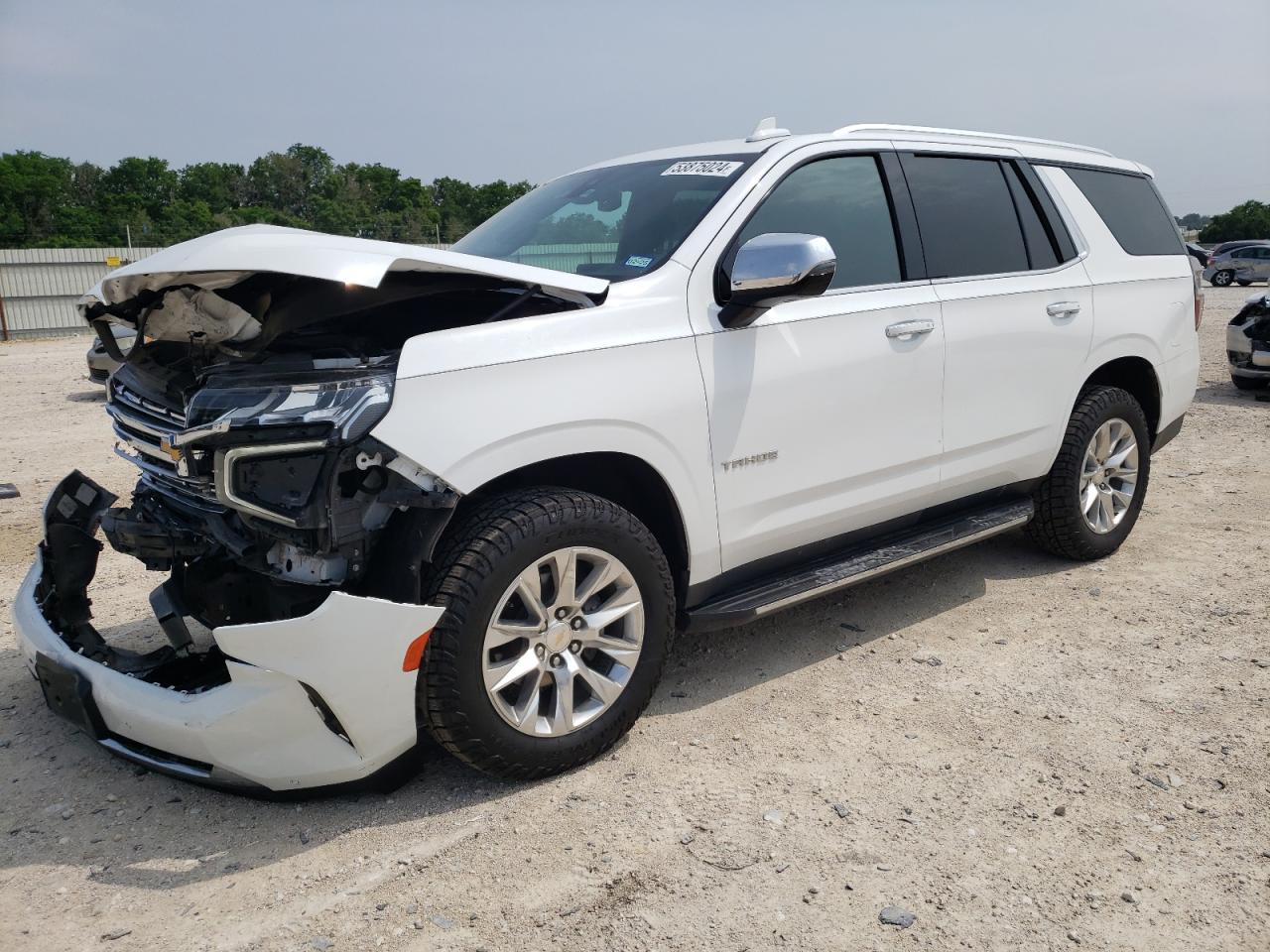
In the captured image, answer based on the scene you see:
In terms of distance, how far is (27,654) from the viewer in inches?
127

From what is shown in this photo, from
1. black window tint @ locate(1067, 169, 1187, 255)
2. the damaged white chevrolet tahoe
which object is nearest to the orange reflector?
the damaged white chevrolet tahoe

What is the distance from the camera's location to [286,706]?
2.66 meters

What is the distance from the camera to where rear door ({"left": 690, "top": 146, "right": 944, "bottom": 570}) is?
10.9ft

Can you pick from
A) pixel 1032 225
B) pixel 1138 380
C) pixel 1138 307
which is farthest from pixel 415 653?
pixel 1138 380

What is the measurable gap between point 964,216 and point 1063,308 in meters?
0.69

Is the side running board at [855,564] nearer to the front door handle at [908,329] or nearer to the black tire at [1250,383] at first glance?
the front door handle at [908,329]

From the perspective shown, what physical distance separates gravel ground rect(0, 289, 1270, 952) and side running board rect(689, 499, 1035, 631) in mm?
411

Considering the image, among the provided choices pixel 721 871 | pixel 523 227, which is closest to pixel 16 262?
pixel 523 227

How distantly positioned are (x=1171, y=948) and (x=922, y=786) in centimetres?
83

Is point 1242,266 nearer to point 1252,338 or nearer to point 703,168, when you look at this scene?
point 1252,338

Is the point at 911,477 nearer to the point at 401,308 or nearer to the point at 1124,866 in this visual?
the point at 1124,866

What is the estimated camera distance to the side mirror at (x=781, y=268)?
3080 millimetres

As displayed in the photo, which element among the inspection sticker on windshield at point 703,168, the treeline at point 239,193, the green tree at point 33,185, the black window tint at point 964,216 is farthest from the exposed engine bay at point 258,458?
the green tree at point 33,185

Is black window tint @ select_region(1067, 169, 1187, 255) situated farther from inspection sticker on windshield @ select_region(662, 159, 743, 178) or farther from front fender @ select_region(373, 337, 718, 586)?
front fender @ select_region(373, 337, 718, 586)
